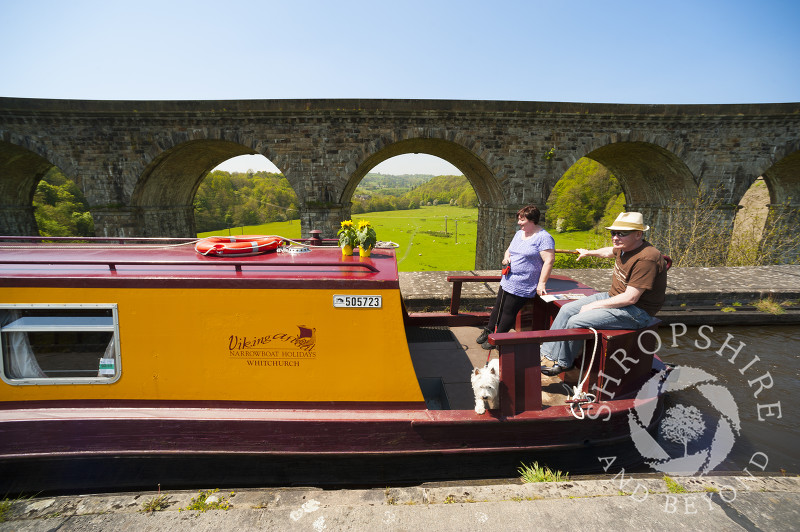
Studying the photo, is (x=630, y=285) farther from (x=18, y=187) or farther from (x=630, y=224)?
(x=18, y=187)

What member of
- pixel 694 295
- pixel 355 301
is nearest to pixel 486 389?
pixel 355 301

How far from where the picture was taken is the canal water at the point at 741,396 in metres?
3.46

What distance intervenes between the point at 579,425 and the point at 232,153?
13.8 m

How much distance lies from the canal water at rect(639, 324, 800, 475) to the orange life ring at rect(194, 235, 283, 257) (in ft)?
14.1

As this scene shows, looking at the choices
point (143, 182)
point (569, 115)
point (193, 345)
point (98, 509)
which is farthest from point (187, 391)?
point (569, 115)

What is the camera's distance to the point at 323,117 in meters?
9.80

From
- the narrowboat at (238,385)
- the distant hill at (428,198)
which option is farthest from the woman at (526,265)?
the distant hill at (428,198)

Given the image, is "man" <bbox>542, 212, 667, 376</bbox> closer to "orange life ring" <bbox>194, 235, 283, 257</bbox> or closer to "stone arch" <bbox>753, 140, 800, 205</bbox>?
"orange life ring" <bbox>194, 235, 283, 257</bbox>

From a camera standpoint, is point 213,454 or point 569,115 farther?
point 569,115

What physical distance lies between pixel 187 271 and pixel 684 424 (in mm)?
5311

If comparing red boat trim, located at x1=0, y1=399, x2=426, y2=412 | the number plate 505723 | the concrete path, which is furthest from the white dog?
the number plate 505723

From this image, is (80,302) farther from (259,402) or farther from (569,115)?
(569,115)

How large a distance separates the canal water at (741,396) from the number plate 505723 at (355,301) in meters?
3.04

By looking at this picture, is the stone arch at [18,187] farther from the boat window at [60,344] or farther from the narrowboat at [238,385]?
the narrowboat at [238,385]
